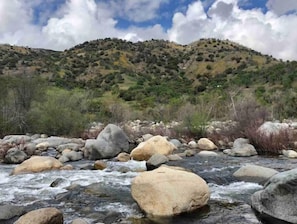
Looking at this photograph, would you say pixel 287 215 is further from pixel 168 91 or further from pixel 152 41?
pixel 152 41

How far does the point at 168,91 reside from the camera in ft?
153

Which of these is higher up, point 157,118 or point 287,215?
point 157,118

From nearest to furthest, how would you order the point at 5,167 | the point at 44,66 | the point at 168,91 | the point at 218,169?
the point at 218,169, the point at 5,167, the point at 168,91, the point at 44,66

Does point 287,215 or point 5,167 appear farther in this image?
point 5,167

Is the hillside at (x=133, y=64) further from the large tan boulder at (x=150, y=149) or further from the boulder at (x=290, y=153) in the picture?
the boulder at (x=290, y=153)

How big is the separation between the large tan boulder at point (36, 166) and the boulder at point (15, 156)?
2.74 meters

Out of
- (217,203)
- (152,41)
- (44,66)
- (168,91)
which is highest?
(152,41)

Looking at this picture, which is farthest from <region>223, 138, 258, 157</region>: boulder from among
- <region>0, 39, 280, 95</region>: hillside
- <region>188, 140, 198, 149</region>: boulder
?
<region>0, 39, 280, 95</region>: hillside

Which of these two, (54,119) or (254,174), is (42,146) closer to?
(54,119)

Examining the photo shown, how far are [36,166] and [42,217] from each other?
5.86 meters

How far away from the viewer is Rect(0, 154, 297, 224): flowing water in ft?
24.5

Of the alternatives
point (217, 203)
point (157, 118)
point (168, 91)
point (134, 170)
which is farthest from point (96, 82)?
point (217, 203)

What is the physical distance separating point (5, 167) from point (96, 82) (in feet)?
135

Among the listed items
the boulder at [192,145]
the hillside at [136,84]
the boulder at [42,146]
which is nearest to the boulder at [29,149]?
the boulder at [42,146]
